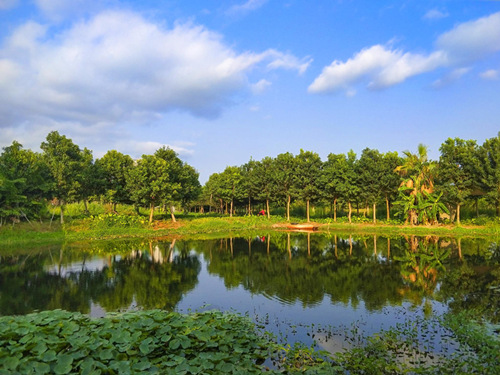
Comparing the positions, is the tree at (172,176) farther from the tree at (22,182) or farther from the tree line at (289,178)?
the tree at (22,182)

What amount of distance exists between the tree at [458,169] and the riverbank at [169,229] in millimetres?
4196

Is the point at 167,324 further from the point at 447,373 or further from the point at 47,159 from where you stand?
the point at 47,159

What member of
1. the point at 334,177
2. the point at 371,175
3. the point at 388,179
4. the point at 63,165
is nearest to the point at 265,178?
the point at 334,177

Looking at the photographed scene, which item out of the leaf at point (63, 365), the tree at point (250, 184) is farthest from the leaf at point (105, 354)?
the tree at point (250, 184)

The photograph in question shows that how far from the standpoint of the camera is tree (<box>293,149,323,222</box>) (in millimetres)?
52375

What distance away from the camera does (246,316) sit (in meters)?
11.9

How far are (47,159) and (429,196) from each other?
4998cm

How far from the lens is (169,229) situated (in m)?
42.0

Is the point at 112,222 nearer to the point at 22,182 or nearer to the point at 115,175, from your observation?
the point at 115,175

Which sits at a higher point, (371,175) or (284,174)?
(284,174)

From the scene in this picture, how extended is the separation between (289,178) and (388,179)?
1603 cm

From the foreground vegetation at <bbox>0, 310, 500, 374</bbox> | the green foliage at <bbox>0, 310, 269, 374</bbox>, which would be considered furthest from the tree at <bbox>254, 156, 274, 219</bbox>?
the green foliage at <bbox>0, 310, 269, 374</bbox>

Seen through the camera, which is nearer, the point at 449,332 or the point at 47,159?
the point at 449,332

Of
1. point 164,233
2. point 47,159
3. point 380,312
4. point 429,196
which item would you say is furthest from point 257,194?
point 380,312
